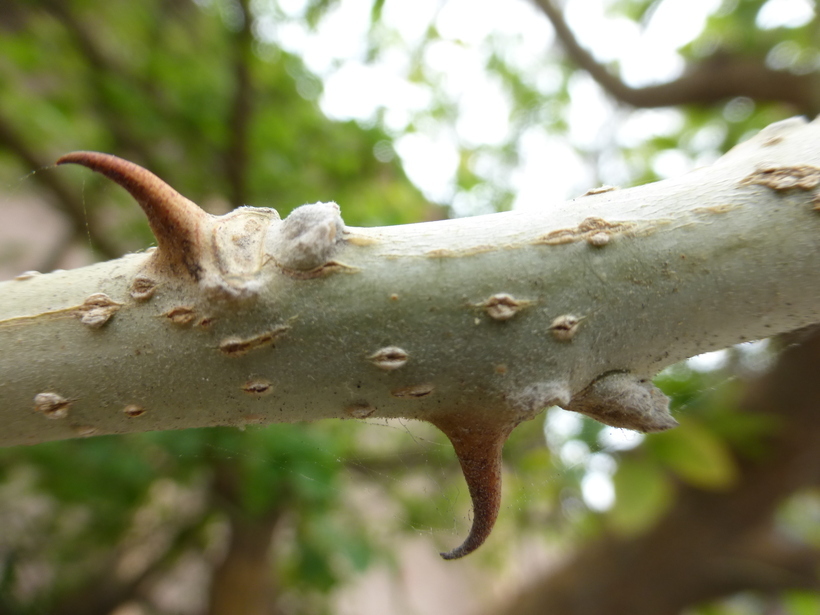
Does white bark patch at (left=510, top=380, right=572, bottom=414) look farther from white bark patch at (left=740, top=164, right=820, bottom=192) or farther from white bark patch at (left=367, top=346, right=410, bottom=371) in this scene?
white bark patch at (left=740, top=164, right=820, bottom=192)

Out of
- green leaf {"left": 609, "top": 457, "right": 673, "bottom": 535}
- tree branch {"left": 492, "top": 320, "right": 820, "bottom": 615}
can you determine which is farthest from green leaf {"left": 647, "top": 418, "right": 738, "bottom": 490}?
tree branch {"left": 492, "top": 320, "right": 820, "bottom": 615}

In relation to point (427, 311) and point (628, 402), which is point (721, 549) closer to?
point (628, 402)

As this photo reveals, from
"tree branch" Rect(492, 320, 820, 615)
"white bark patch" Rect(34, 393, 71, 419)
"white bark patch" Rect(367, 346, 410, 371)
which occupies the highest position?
"white bark patch" Rect(367, 346, 410, 371)

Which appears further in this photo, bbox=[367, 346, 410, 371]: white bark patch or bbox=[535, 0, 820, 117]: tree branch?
bbox=[535, 0, 820, 117]: tree branch

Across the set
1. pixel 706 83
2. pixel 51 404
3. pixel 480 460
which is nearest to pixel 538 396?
pixel 480 460

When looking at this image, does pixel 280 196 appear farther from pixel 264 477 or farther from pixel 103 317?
pixel 103 317

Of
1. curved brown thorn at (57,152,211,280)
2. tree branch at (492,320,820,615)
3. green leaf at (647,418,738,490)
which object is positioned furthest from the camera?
tree branch at (492,320,820,615)

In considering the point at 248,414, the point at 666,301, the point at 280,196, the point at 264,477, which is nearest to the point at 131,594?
the point at 264,477
